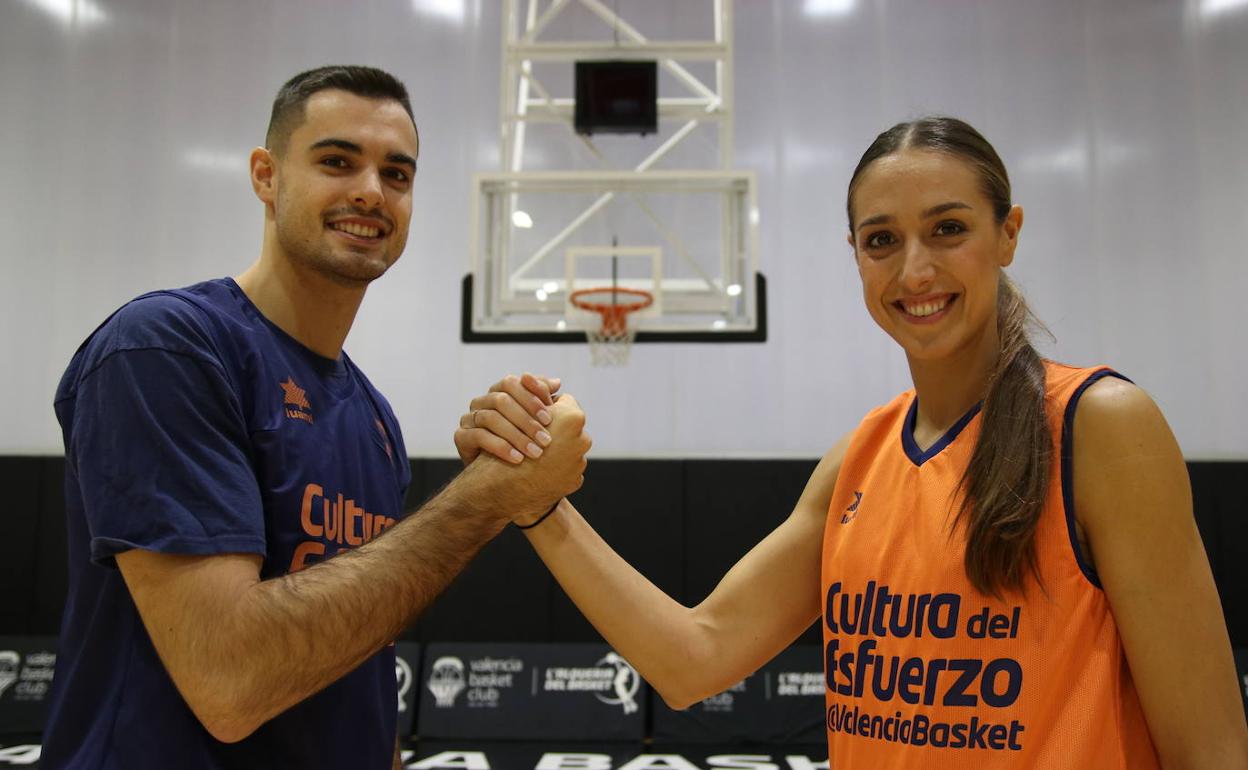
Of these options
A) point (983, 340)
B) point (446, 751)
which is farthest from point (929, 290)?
point (446, 751)

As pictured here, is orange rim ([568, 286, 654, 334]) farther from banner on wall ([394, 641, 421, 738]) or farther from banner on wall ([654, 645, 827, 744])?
banner on wall ([394, 641, 421, 738])

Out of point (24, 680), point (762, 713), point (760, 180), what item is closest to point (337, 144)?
point (762, 713)

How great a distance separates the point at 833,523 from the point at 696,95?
594cm

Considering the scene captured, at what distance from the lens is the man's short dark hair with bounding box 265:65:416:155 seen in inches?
→ 74.0

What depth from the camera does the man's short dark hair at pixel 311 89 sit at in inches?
74.0

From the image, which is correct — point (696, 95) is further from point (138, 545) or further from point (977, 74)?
point (138, 545)

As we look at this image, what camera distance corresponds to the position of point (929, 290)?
1.71 m

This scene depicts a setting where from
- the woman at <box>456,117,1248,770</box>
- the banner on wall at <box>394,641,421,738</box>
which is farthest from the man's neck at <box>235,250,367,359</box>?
the banner on wall at <box>394,641,421,738</box>

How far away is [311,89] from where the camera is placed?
188 centimetres

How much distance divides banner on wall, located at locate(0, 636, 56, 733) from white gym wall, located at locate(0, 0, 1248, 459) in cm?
157

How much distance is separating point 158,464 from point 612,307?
3.93 m

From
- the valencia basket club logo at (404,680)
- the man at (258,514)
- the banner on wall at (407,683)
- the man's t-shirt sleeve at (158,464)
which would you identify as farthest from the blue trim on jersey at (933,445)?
the valencia basket club logo at (404,680)

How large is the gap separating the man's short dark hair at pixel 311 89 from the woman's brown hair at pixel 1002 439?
105 cm

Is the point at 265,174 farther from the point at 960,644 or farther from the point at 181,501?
the point at 960,644
